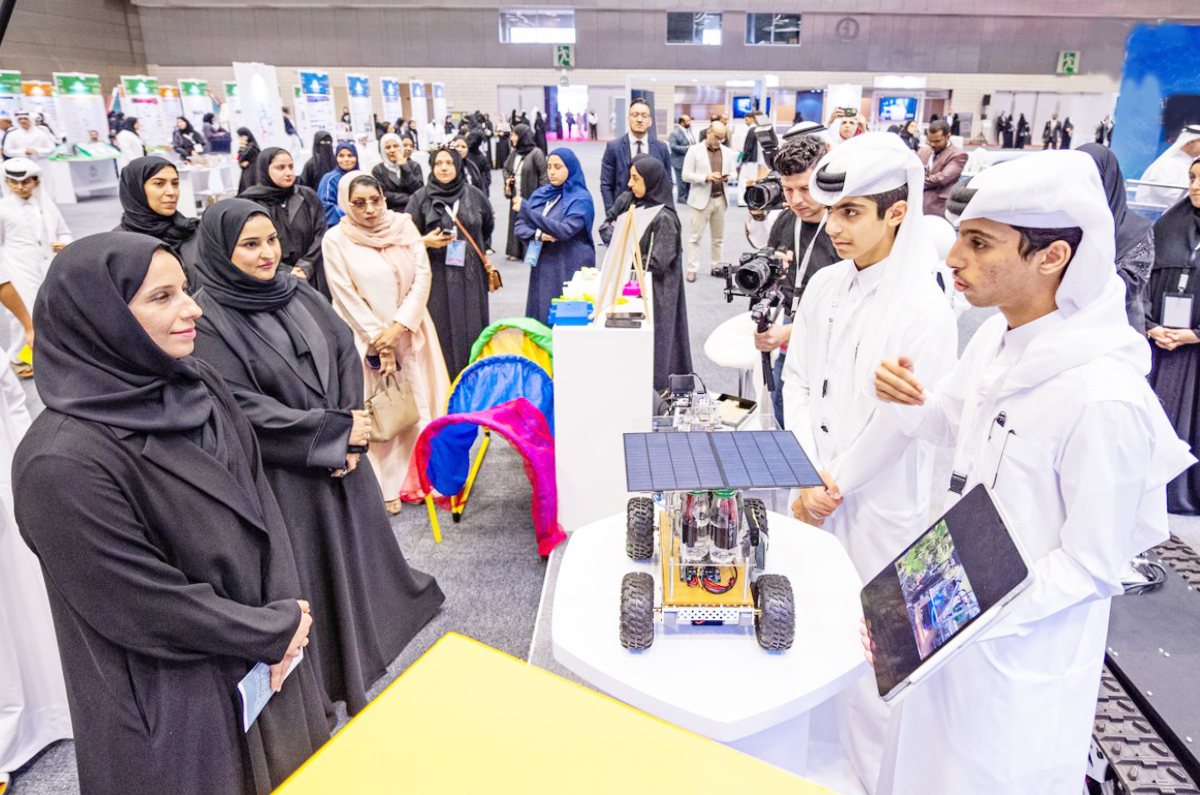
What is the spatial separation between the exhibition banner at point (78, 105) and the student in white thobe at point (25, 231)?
1242cm

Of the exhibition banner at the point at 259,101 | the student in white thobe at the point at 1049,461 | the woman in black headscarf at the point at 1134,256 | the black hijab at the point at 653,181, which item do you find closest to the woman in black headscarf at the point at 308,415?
the student in white thobe at the point at 1049,461

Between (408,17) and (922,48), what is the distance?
14.5 metres

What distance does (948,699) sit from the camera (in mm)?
1597

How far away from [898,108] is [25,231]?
2026 cm

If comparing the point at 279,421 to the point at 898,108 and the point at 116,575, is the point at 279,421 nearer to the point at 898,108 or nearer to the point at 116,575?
the point at 116,575

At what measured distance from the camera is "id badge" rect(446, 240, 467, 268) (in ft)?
15.3

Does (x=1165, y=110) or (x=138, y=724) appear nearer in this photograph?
(x=138, y=724)

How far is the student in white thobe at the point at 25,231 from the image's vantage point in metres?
4.96

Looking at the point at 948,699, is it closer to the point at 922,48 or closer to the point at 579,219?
the point at 579,219

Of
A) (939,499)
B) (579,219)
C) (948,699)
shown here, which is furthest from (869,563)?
(579,219)

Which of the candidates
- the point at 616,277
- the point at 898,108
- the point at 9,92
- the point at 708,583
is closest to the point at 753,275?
the point at 616,277

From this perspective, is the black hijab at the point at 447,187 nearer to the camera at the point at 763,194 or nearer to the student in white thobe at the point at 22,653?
the camera at the point at 763,194

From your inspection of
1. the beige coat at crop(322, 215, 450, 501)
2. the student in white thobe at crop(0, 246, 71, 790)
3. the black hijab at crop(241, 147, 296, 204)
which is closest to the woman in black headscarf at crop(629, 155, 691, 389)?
the beige coat at crop(322, 215, 450, 501)

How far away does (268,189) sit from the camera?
183 inches
